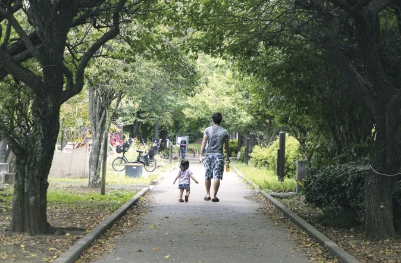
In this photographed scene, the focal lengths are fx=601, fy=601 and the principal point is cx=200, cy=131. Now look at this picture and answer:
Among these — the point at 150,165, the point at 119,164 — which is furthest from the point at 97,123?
the point at 150,165

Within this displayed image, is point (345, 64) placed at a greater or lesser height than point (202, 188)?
greater

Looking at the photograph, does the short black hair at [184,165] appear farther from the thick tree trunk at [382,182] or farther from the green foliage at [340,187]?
the thick tree trunk at [382,182]

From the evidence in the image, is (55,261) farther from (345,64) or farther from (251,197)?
(251,197)

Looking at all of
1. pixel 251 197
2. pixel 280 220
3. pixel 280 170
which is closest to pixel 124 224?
pixel 280 220

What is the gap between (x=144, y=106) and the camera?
49906mm

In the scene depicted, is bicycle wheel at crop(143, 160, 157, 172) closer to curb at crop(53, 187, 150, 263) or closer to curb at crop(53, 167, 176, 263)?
curb at crop(53, 167, 176, 263)

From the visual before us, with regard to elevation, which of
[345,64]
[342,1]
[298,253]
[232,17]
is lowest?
[298,253]

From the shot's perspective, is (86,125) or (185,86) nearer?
(185,86)

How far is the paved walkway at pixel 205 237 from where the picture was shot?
7648 mm

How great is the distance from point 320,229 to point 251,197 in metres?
7.04

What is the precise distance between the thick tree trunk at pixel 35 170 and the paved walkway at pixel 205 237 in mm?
1279

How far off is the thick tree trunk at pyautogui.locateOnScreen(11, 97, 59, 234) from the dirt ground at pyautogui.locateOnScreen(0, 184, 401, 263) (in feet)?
0.85

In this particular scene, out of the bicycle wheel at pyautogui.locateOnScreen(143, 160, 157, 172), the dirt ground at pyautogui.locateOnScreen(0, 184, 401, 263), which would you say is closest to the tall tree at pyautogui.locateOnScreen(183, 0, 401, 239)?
the dirt ground at pyautogui.locateOnScreen(0, 184, 401, 263)

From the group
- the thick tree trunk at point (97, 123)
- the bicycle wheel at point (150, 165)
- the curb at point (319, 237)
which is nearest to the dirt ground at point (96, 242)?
the curb at point (319, 237)
